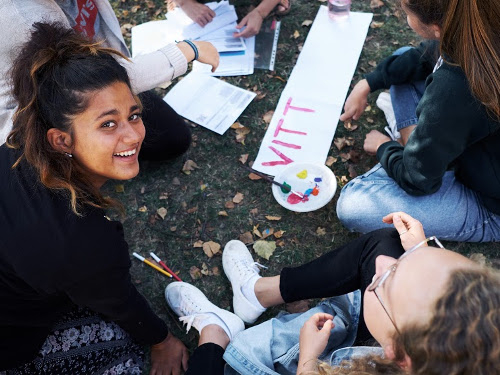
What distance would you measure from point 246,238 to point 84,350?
1.31m

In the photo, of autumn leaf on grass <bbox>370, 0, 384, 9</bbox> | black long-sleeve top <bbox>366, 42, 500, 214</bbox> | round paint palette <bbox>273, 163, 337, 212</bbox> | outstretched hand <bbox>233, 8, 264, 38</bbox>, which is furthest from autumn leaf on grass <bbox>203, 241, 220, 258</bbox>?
autumn leaf on grass <bbox>370, 0, 384, 9</bbox>

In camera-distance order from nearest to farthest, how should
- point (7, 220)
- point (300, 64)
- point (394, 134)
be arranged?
point (7, 220)
point (394, 134)
point (300, 64)

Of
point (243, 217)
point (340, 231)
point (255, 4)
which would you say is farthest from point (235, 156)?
point (255, 4)

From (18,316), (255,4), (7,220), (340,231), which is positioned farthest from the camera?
(255,4)

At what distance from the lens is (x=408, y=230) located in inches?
93.8

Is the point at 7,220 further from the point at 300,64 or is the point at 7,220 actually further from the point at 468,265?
the point at 300,64

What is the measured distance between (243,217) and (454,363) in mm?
2174

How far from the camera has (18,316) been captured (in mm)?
2283

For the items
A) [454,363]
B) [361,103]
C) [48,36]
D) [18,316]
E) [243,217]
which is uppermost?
[48,36]

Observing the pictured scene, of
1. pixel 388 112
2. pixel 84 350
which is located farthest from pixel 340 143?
pixel 84 350

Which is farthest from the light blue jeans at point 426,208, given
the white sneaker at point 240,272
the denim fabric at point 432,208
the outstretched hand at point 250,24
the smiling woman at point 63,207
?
the outstretched hand at point 250,24

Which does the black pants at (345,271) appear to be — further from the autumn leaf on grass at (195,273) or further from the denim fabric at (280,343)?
the autumn leaf on grass at (195,273)

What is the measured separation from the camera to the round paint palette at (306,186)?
131 inches

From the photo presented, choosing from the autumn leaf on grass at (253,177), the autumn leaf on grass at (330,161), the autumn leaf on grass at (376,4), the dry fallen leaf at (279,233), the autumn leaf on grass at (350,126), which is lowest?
the dry fallen leaf at (279,233)
